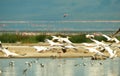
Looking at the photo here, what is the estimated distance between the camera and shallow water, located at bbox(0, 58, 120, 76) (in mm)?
31416

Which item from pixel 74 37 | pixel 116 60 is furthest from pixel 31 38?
pixel 116 60

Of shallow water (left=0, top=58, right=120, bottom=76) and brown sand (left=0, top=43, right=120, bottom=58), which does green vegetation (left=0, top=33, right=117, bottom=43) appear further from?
shallow water (left=0, top=58, right=120, bottom=76)

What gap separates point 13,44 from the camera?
1967 inches

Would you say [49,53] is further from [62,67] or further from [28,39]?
[28,39]

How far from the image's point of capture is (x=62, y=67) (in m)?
34.4

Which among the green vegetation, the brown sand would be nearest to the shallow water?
the brown sand

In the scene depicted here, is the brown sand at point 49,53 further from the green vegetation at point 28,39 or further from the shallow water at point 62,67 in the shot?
the green vegetation at point 28,39

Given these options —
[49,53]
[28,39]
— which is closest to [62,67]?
[49,53]

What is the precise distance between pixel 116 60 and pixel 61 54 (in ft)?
13.4

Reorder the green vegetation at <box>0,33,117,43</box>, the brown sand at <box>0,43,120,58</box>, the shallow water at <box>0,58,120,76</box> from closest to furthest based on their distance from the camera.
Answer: the shallow water at <box>0,58,120,76</box>, the brown sand at <box>0,43,120,58</box>, the green vegetation at <box>0,33,117,43</box>

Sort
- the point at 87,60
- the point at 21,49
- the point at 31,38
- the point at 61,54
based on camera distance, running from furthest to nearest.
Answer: the point at 31,38 → the point at 21,49 → the point at 61,54 → the point at 87,60

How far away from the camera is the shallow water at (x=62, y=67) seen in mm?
31416

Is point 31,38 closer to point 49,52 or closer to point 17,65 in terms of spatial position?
point 49,52

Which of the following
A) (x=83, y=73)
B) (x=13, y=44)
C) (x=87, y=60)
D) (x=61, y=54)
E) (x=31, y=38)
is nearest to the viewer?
(x=83, y=73)
